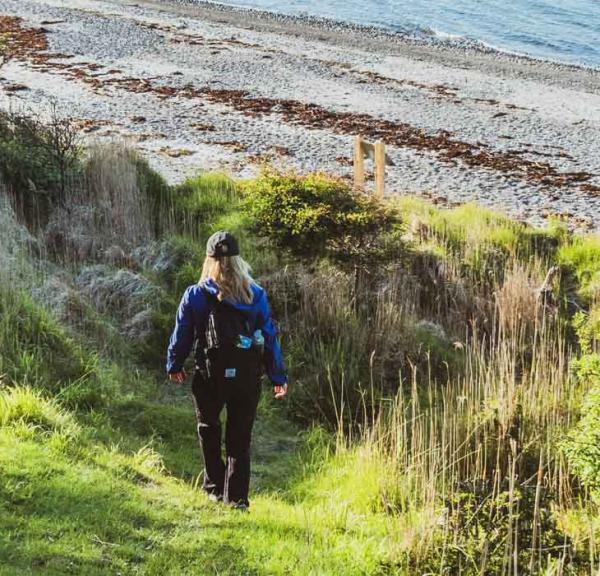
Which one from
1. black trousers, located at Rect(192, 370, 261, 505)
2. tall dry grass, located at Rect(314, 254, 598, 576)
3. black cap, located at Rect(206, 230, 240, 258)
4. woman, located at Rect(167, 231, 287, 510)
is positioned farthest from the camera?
A: black trousers, located at Rect(192, 370, 261, 505)

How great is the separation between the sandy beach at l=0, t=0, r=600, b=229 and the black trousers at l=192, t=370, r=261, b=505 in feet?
32.4

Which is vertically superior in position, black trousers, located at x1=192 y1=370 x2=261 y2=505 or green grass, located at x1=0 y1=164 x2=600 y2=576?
black trousers, located at x1=192 y1=370 x2=261 y2=505

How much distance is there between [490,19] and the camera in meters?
41.0

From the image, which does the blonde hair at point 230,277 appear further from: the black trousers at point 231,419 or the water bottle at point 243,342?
the black trousers at point 231,419

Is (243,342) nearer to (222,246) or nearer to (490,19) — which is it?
(222,246)

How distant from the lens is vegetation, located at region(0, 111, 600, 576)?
5.89m

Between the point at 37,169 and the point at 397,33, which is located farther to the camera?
the point at 397,33

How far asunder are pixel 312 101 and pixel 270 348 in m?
17.0

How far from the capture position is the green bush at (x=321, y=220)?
1115 centimetres

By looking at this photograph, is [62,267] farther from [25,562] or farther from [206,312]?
[25,562]

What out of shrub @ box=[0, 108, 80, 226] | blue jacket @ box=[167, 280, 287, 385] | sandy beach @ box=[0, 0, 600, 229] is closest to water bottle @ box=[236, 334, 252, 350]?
blue jacket @ box=[167, 280, 287, 385]

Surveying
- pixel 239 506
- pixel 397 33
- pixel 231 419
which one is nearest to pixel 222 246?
pixel 231 419

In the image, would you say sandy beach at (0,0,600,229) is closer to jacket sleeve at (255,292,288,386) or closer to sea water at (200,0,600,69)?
sea water at (200,0,600,69)

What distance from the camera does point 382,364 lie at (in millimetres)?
10094
